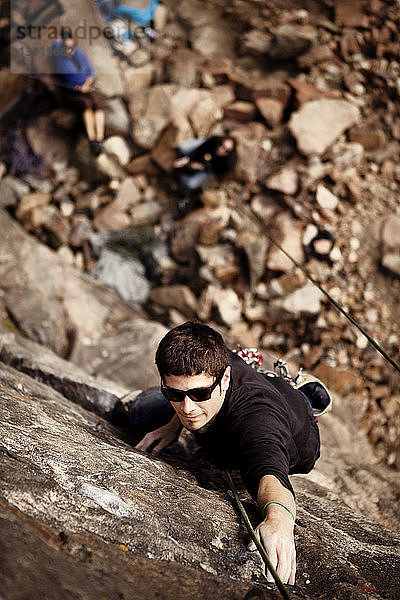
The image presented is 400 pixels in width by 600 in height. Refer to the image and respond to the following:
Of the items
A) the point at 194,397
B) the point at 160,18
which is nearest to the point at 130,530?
the point at 194,397

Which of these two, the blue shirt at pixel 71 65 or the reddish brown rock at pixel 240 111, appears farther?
the reddish brown rock at pixel 240 111

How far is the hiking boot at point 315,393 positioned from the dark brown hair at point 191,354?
0.84 m

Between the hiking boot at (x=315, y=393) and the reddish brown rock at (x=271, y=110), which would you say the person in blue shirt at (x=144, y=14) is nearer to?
the reddish brown rock at (x=271, y=110)

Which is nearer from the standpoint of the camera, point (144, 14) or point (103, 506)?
point (103, 506)

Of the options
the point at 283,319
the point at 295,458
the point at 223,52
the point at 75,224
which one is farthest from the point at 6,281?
the point at 223,52

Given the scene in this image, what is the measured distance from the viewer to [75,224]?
668 centimetres

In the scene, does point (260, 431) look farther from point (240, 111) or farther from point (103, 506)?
point (240, 111)

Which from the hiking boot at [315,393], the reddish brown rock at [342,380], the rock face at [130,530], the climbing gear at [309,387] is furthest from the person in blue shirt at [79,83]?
the rock face at [130,530]

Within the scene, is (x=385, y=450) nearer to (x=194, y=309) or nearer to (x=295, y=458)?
(x=194, y=309)

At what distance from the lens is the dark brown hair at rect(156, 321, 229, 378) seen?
1.71 meters

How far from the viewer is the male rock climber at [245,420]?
4.96 ft

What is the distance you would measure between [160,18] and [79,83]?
7.18ft

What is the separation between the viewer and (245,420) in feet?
5.81

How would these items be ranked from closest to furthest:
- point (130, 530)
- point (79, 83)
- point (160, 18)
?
point (130, 530), point (79, 83), point (160, 18)
